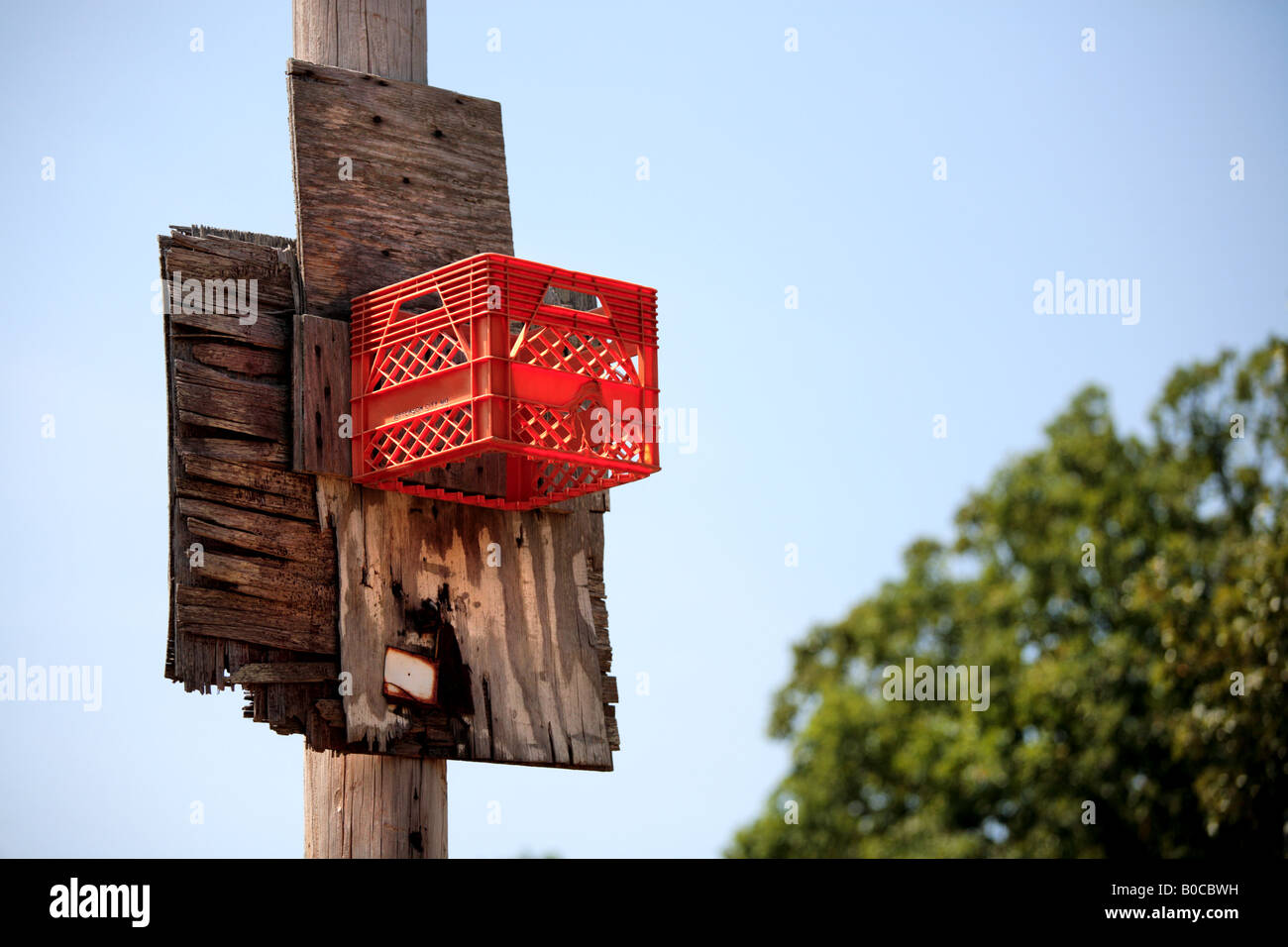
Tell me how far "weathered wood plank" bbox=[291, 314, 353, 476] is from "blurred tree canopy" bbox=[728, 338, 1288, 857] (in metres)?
17.4

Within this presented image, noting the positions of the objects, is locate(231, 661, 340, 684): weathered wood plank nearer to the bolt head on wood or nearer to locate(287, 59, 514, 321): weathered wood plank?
the bolt head on wood

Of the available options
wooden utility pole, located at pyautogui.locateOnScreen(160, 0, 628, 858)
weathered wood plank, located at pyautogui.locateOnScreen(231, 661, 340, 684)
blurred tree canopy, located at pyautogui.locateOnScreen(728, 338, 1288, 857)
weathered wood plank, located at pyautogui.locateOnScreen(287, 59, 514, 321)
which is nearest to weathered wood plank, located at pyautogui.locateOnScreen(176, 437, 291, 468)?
wooden utility pole, located at pyautogui.locateOnScreen(160, 0, 628, 858)

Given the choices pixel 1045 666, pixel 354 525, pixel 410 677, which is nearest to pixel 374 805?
pixel 410 677

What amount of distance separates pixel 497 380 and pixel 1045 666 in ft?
75.3

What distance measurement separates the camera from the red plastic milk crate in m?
7.35

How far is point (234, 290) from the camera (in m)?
7.88

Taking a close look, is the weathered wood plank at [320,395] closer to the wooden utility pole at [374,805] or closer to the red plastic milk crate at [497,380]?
the red plastic milk crate at [497,380]

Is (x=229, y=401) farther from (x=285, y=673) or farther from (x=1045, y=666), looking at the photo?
(x=1045, y=666)

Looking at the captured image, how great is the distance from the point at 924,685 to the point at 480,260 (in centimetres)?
2541

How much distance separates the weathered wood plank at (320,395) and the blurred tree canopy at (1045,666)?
57.1 feet

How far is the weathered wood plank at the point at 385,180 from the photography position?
8172 mm
